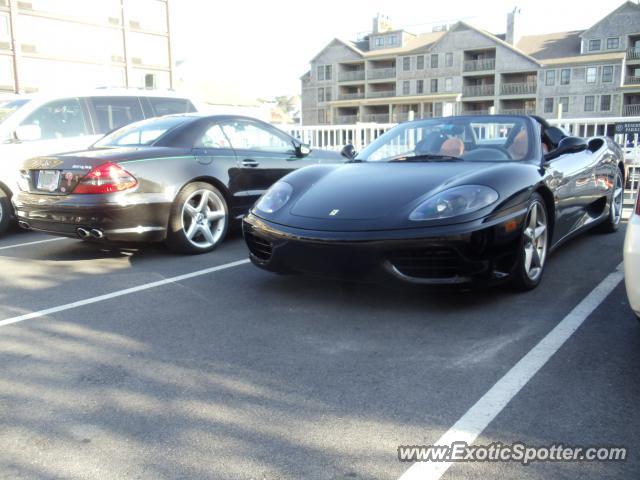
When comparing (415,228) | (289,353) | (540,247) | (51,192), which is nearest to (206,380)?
(289,353)

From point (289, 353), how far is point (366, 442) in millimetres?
991

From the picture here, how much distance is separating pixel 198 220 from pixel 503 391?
3859 millimetres

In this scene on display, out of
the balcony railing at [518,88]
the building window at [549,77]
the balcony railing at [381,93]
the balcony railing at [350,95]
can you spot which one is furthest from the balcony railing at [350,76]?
the building window at [549,77]

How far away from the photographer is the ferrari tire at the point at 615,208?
640cm

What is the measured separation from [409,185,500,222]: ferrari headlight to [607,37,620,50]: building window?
61.3 meters

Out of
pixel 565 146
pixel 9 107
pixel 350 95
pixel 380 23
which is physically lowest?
pixel 565 146

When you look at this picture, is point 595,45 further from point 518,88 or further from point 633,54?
point 518,88

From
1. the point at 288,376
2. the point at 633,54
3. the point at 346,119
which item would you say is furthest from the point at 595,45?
the point at 288,376

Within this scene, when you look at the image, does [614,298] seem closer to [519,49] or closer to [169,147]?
[169,147]

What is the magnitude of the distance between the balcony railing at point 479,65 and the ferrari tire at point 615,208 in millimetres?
59801

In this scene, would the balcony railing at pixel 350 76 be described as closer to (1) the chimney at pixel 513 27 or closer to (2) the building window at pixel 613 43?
(1) the chimney at pixel 513 27

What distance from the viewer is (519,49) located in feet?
205

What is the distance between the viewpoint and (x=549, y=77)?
58781mm

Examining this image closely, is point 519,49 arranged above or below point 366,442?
above
